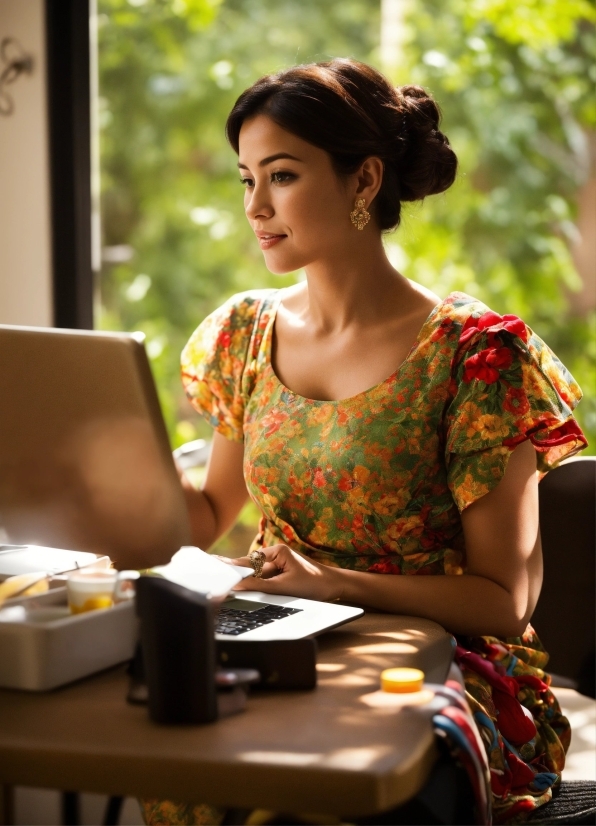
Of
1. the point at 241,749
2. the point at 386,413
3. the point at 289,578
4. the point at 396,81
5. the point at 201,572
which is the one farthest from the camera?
the point at 396,81

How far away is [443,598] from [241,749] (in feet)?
1.90

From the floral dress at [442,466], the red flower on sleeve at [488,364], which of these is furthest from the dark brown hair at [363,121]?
the red flower on sleeve at [488,364]

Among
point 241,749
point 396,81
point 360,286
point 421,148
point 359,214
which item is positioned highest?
point 396,81

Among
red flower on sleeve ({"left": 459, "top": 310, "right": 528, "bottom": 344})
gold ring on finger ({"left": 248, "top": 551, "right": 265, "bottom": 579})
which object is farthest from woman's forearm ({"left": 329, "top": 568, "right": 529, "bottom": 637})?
red flower on sleeve ({"left": 459, "top": 310, "right": 528, "bottom": 344})

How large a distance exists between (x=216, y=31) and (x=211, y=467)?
3272 mm

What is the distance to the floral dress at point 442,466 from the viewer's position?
54.0 inches

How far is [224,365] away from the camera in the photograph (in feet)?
5.90

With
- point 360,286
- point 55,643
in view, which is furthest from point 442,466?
point 55,643

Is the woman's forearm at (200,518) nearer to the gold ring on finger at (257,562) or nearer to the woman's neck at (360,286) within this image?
the woman's neck at (360,286)

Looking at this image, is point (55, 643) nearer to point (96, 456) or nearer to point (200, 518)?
point (96, 456)

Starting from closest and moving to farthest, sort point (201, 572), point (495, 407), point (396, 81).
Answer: point (201, 572), point (495, 407), point (396, 81)

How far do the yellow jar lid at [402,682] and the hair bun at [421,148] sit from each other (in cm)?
94

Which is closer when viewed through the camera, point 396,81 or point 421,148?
point 421,148

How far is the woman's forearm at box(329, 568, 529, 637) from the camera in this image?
1.34 m
